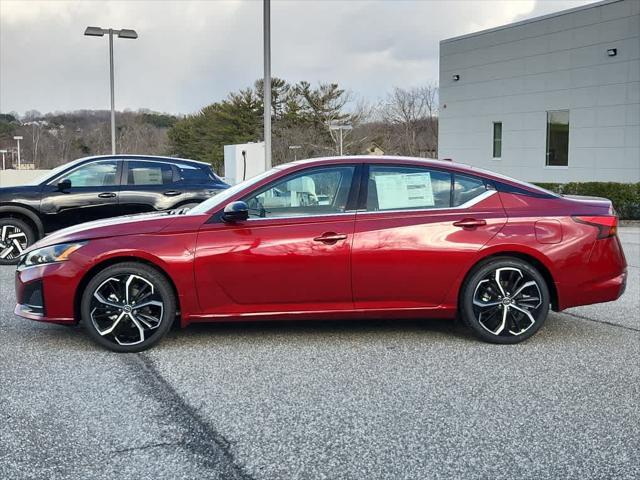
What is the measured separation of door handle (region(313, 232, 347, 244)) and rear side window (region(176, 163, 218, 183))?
6092 millimetres

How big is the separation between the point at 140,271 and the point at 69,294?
56 cm

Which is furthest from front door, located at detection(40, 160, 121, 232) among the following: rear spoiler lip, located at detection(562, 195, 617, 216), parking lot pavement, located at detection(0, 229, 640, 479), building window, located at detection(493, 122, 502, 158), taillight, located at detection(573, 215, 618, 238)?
building window, located at detection(493, 122, 502, 158)

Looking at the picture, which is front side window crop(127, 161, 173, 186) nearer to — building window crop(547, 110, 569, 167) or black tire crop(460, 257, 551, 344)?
black tire crop(460, 257, 551, 344)

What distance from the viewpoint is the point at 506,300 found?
5.58 m

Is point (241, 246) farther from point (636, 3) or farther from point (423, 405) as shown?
point (636, 3)

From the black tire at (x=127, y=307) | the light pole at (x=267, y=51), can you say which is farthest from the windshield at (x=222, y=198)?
the light pole at (x=267, y=51)

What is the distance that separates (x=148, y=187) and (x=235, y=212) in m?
5.86

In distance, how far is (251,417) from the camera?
13.1 ft

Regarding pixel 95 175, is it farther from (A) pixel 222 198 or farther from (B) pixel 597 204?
(B) pixel 597 204

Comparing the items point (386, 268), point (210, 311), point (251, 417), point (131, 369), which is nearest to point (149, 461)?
point (251, 417)

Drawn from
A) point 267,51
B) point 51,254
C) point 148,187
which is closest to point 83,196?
point 148,187

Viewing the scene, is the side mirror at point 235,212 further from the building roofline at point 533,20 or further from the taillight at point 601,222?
the building roofline at point 533,20

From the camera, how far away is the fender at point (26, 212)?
10.3 meters

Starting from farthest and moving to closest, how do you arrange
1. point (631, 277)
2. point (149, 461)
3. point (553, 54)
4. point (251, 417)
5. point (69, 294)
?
point (553, 54) → point (631, 277) → point (69, 294) → point (251, 417) → point (149, 461)
